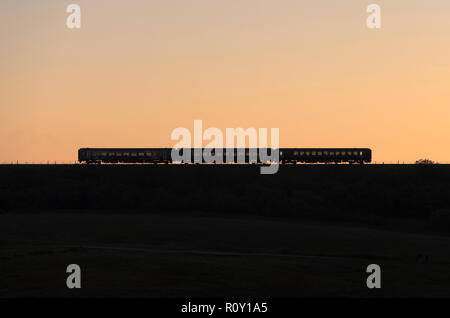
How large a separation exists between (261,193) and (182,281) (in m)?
45.5

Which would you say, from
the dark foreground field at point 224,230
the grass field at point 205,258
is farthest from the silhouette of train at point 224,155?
the grass field at point 205,258

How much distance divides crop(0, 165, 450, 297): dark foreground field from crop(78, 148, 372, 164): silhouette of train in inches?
567

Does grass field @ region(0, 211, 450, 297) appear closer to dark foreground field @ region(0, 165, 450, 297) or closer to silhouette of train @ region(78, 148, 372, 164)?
dark foreground field @ region(0, 165, 450, 297)

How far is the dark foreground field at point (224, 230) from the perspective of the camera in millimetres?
30547

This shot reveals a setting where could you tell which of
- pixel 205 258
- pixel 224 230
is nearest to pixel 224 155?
pixel 224 230

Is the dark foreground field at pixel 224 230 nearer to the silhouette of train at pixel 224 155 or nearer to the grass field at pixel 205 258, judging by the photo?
the grass field at pixel 205 258

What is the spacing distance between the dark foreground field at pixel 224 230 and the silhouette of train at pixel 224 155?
14.4 metres

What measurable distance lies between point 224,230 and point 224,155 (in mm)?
51872

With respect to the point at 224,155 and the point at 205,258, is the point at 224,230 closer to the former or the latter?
the point at 205,258

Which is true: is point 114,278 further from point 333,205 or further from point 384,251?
point 333,205

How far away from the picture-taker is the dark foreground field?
1203 inches

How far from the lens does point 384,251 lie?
151 ft

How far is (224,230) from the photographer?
52719mm
